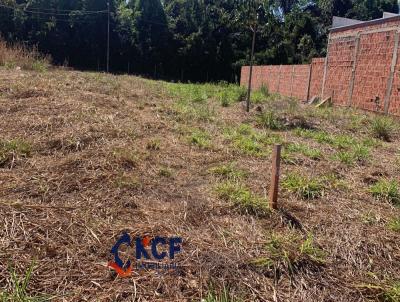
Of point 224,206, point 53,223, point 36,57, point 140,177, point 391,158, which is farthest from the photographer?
point 36,57

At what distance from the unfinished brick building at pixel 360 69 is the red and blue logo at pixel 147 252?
8448mm

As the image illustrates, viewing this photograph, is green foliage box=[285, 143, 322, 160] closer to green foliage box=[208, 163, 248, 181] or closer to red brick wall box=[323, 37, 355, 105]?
green foliage box=[208, 163, 248, 181]

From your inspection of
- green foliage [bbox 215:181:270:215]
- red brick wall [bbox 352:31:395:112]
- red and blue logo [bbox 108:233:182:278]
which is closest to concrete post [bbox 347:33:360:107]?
red brick wall [bbox 352:31:395:112]

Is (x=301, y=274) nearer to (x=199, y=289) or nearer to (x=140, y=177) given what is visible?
(x=199, y=289)

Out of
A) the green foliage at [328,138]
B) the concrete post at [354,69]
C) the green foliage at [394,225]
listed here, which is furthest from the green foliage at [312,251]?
the concrete post at [354,69]

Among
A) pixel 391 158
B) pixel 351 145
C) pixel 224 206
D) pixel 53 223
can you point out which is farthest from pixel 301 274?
pixel 351 145

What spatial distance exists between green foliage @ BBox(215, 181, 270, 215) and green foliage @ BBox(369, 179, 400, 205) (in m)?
1.12

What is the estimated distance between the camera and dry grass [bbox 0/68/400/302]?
1.85 metres

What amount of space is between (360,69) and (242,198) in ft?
30.6

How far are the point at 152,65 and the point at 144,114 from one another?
20.9 metres

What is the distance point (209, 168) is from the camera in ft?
12.0

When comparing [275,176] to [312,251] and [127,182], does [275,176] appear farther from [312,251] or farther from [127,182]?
[127,182]

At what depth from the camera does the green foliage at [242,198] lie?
2676 millimetres

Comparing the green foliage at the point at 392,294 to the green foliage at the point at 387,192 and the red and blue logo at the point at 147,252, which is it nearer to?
the red and blue logo at the point at 147,252
